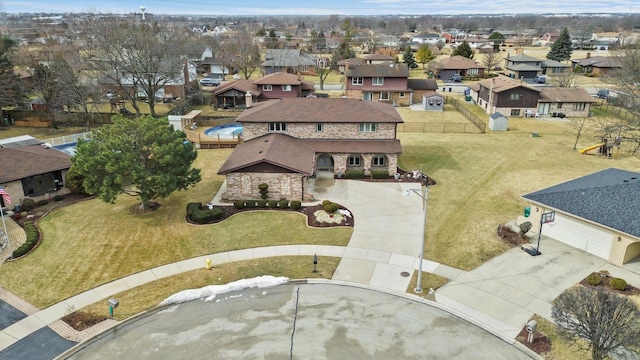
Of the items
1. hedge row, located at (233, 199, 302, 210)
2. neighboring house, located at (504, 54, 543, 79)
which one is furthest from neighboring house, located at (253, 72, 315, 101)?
neighboring house, located at (504, 54, 543, 79)

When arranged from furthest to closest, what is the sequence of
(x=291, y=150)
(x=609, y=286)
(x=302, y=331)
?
(x=291, y=150) → (x=609, y=286) → (x=302, y=331)

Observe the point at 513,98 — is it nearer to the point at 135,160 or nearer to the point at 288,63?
the point at 288,63

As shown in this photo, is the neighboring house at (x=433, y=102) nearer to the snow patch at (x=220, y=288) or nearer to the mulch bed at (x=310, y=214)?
the mulch bed at (x=310, y=214)

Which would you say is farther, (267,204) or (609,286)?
(267,204)

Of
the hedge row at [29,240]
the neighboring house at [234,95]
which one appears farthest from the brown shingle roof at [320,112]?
the neighboring house at [234,95]

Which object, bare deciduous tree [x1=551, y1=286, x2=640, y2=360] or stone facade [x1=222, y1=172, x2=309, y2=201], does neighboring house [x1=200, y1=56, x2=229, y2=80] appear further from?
bare deciduous tree [x1=551, y1=286, x2=640, y2=360]

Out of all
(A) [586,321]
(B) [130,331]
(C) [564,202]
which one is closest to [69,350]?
(B) [130,331]

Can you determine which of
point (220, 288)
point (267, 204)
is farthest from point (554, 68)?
point (220, 288)

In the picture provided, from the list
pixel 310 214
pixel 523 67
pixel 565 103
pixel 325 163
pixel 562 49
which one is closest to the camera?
pixel 310 214

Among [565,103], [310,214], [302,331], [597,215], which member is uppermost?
[565,103]
